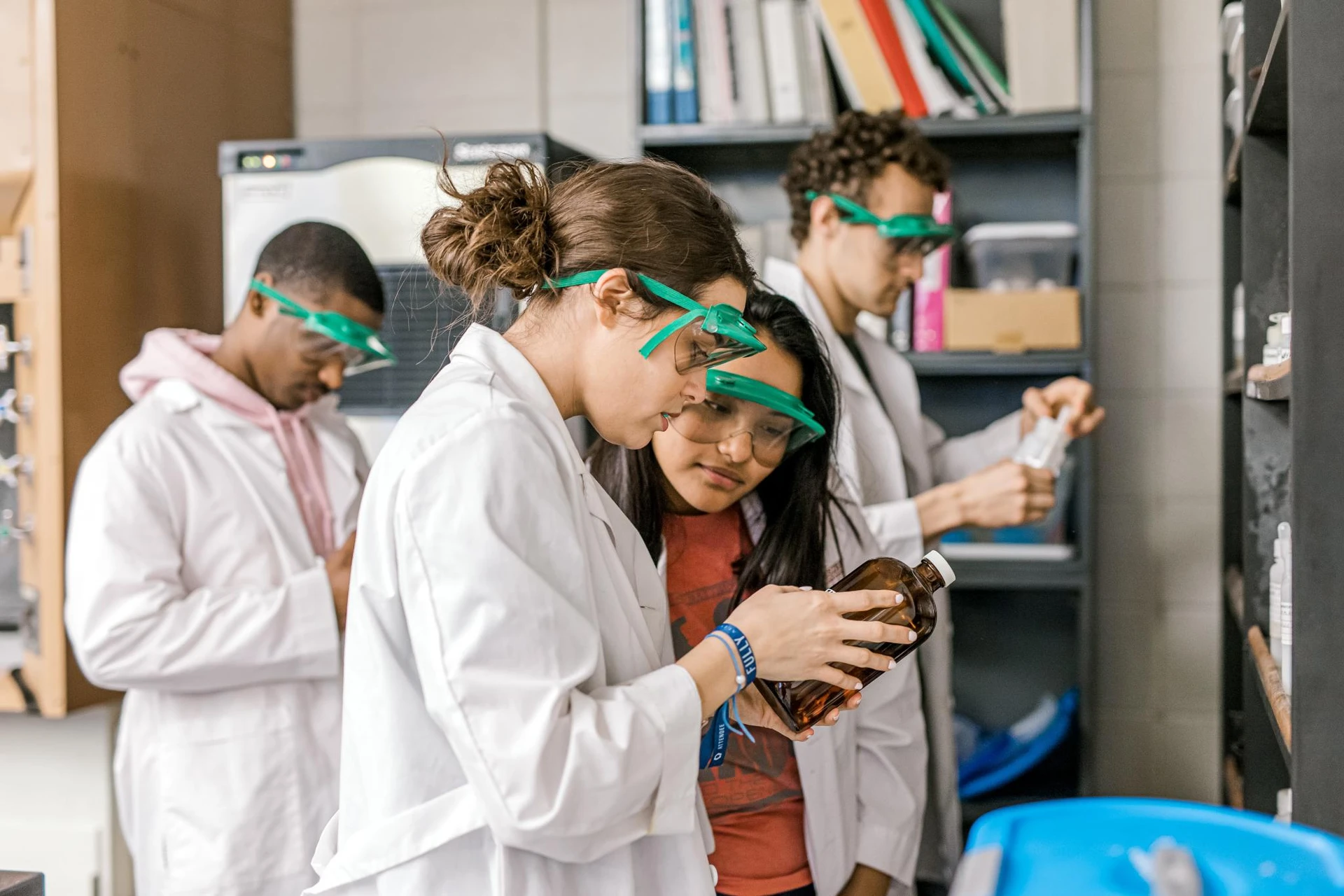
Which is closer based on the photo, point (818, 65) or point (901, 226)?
point (901, 226)

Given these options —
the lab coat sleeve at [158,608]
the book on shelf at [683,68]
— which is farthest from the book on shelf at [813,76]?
the lab coat sleeve at [158,608]

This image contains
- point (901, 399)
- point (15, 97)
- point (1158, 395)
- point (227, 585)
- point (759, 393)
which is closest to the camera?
point (759, 393)

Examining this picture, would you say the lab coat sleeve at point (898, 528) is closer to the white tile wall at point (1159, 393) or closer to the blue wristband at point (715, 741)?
the blue wristband at point (715, 741)

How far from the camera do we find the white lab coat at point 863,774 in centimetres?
151

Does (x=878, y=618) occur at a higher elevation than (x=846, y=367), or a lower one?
lower

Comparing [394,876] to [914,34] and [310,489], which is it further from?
[914,34]

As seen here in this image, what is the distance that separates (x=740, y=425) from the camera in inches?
55.5

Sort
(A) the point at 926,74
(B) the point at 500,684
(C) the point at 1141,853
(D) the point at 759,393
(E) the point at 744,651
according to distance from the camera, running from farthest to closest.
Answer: (A) the point at 926,74
(D) the point at 759,393
(E) the point at 744,651
(B) the point at 500,684
(C) the point at 1141,853

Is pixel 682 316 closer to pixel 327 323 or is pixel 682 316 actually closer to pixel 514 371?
pixel 514 371

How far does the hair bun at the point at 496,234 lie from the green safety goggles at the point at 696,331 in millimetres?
32

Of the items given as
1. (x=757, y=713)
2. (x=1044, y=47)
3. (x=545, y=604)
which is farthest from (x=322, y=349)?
(x=1044, y=47)

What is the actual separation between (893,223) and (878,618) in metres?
1.05

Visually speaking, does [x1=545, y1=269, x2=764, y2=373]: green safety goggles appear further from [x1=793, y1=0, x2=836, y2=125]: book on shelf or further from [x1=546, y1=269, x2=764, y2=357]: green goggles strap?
[x1=793, y1=0, x2=836, y2=125]: book on shelf

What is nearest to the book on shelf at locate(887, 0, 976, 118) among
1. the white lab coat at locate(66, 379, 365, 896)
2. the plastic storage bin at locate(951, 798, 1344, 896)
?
the white lab coat at locate(66, 379, 365, 896)
